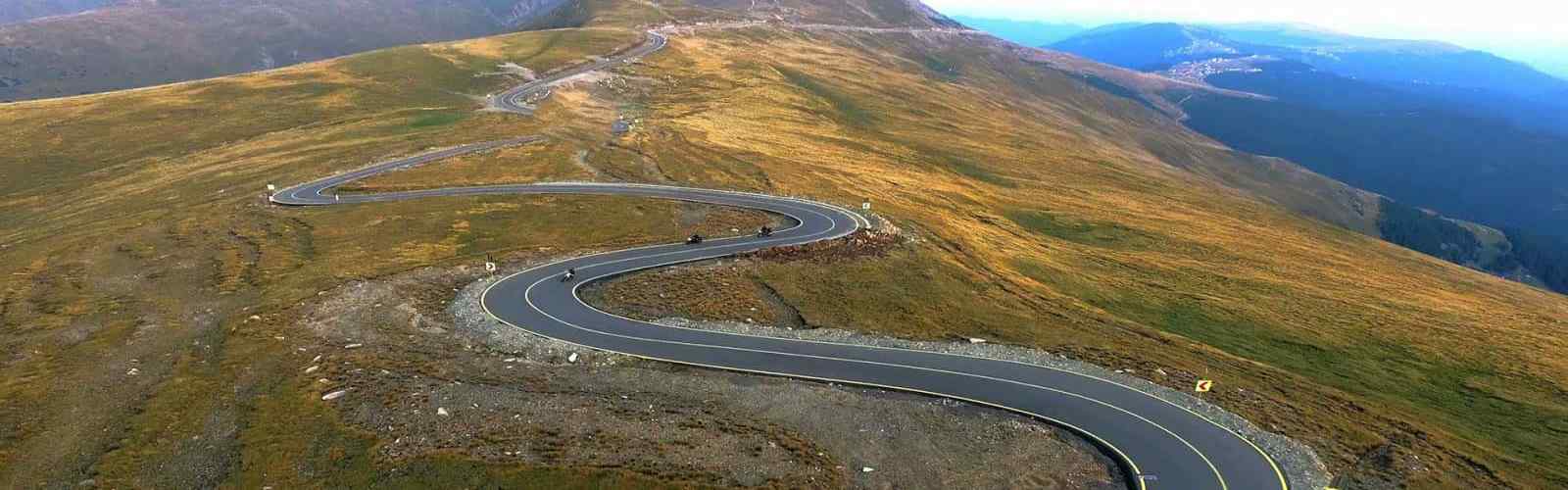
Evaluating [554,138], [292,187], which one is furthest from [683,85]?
[292,187]

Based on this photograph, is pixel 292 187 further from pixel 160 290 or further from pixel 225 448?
pixel 225 448

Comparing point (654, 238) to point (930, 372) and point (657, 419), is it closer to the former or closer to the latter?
point (657, 419)

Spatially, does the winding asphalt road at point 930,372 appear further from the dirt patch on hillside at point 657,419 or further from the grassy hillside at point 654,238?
the grassy hillside at point 654,238

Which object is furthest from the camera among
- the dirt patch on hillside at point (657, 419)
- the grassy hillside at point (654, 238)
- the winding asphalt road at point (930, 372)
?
the grassy hillside at point (654, 238)

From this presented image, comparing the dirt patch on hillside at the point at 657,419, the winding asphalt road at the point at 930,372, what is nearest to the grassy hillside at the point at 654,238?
the dirt patch on hillside at the point at 657,419

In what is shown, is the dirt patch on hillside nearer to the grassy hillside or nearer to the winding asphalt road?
the winding asphalt road
